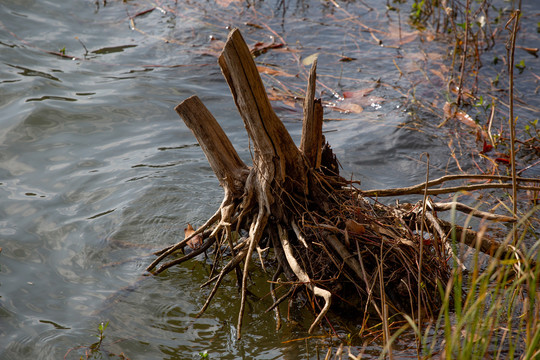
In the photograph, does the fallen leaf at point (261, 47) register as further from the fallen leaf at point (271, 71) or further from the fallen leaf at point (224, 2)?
the fallen leaf at point (224, 2)

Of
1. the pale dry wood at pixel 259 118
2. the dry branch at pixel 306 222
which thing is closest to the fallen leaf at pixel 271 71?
the dry branch at pixel 306 222

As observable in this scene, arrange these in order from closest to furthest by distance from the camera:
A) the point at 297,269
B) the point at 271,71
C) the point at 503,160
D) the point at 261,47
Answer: the point at 297,269 < the point at 503,160 < the point at 271,71 < the point at 261,47

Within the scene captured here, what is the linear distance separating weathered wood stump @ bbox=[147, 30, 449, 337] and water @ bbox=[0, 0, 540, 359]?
378 mm

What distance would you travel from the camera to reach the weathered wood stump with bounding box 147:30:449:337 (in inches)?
115

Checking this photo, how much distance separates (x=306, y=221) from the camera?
3086mm

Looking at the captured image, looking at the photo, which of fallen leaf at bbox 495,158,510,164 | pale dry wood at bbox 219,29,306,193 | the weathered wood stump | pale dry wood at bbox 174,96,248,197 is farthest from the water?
pale dry wood at bbox 219,29,306,193

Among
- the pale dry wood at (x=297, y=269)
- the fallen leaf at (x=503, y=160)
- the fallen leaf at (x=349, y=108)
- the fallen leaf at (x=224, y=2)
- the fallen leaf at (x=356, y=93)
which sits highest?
the fallen leaf at (x=224, y=2)

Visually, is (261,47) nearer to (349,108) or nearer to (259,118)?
(349,108)

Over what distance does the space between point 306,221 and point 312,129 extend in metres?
0.54

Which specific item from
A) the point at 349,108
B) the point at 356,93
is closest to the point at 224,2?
the point at 356,93

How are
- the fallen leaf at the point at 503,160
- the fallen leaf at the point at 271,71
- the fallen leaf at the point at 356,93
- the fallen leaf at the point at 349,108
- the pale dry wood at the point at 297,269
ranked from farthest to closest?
the fallen leaf at the point at 271,71, the fallen leaf at the point at 356,93, the fallen leaf at the point at 349,108, the fallen leaf at the point at 503,160, the pale dry wood at the point at 297,269

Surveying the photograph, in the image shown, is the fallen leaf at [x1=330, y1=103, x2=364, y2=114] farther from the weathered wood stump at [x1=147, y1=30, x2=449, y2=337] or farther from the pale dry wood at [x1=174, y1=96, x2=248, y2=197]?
the pale dry wood at [x1=174, y1=96, x2=248, y2=197]

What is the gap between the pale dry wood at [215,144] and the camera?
306cm

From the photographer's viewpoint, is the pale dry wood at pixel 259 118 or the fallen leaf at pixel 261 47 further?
the fallen leaf at pixel 261 47
